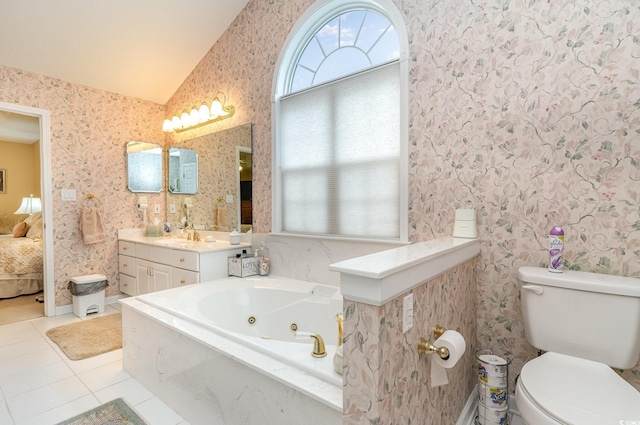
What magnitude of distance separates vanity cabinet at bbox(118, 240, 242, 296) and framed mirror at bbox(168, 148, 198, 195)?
31.2 inches

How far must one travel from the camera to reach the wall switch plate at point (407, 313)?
1076mm

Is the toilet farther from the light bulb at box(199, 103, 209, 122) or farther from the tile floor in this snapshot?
the light bulb at box(199, 103, 209, 122)

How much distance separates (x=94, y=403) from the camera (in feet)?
6.04

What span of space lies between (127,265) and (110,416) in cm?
222

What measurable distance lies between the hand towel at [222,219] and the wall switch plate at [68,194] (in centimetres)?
151

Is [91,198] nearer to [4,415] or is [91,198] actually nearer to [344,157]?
[4,415]

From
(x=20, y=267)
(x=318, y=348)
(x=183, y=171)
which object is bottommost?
(x=20, y=267)

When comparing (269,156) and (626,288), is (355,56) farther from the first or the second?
(626,288)

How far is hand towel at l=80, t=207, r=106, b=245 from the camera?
3371mm

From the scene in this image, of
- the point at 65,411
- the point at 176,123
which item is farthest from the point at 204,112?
the point at 65,411

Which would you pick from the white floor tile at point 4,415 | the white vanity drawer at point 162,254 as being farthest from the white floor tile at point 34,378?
the white vanity drawer at point 162,254

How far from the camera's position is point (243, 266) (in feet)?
9.22

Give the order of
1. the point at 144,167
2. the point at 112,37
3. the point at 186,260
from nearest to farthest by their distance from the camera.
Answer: the point at 186,260
the point at 112,37
the point at 144,167

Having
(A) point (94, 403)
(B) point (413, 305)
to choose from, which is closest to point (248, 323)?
(A) point (94, 403)
